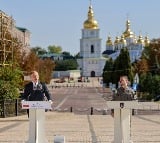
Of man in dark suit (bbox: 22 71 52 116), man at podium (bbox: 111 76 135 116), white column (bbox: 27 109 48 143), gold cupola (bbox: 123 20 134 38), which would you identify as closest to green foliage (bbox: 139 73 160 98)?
man at podium (bbox: 111 76 135 116)

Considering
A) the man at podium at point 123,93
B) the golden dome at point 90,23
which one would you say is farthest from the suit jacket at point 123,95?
the golden dome at point 90,23

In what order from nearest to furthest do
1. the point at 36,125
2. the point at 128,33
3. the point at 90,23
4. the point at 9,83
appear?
the point at 36,125 < the point at 9,83 < the point at 128,33 < the point at 90,23

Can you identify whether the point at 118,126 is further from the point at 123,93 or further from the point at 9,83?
the point at 9,83

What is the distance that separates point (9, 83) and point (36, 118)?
64.8ft

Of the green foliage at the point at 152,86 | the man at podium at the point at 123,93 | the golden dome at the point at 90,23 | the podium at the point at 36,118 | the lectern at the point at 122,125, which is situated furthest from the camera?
the golden dome at the point at 90,23

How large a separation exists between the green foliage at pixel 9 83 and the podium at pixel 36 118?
1817cm

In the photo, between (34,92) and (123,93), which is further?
(123,93)

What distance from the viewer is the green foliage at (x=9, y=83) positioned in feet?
107

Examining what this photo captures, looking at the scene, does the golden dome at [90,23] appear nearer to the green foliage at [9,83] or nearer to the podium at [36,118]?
the green foliage at [9,83]

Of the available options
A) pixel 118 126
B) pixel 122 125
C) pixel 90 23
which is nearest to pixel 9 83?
pixel 118 126

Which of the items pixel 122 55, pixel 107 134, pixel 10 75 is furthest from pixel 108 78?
pixel 107 134

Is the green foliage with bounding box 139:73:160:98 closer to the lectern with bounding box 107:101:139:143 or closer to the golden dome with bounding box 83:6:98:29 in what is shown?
the lectern with bounding box 107:101:139:143

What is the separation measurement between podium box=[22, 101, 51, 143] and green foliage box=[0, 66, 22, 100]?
715 inches

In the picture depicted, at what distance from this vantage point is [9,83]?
33.8 metres
